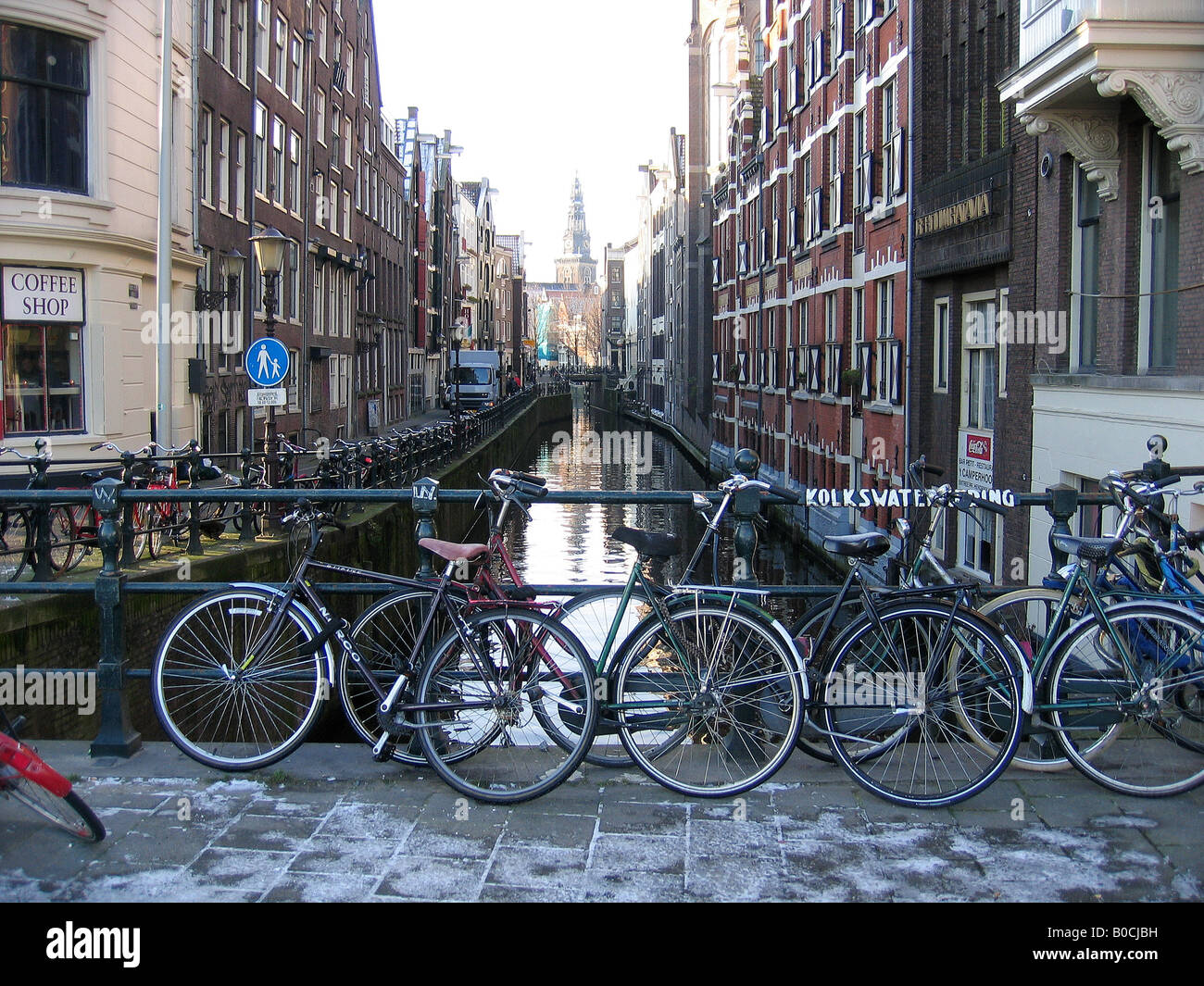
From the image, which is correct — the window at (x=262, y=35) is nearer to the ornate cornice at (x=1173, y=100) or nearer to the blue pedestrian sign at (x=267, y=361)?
the blue pedestrian sign at (x=267, y=361)

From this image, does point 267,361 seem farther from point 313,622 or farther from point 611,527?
→ point 611,527

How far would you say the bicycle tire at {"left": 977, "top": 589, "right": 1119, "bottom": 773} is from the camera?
14.6ft

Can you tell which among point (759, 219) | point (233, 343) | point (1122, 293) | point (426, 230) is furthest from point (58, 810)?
point (426, 230)

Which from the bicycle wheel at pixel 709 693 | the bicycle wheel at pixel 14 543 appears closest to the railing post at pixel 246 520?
the bicycle wheel at pixel 14 543

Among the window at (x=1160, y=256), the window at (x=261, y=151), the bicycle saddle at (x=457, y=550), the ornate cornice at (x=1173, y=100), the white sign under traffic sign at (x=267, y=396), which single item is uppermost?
the window at (x=261, y=151)

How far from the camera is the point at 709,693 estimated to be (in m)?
4.44

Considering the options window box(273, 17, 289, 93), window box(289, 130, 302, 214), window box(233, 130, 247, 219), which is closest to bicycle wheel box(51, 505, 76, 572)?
window box(233, 130, 247, 219)

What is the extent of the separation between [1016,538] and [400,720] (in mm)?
11852

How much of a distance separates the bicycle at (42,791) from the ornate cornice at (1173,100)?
10104 millimetres

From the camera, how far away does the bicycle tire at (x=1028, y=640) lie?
4.46m

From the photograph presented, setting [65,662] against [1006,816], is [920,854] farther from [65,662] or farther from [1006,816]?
[65,662]

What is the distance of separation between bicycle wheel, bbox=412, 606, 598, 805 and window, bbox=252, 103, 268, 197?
24.1 metres
